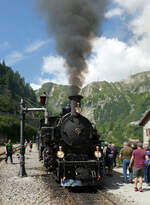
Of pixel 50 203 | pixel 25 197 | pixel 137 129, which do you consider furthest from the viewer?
pixel 137 129

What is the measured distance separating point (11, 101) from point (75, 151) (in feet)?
→ 355

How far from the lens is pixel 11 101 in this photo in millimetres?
112688

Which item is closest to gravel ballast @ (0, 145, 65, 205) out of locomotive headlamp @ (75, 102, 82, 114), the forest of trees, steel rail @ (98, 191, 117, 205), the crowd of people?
steel rail @ (98, 191, 117, 205)

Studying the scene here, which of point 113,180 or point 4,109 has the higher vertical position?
point 4,109

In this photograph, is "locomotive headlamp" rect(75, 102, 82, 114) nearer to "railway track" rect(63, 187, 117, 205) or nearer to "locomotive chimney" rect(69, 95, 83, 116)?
"locomotive chimney" rect(69, 95, 83, 116)

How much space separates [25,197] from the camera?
720 cm

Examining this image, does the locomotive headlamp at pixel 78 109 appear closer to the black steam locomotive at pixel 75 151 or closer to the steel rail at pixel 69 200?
the black steam locomotive at pixel 75 151

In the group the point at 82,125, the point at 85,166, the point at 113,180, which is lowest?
the point at 113,180

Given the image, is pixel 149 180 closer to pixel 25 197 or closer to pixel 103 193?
pixel 103 193

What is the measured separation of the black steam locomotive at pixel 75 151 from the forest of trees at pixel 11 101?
56864 millimetres

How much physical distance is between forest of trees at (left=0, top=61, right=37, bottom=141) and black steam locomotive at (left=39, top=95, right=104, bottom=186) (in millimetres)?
56864

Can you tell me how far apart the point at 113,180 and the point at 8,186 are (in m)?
4.46

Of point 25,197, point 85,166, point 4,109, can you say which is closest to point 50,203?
point 25,197

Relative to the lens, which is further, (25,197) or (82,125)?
(82,125)
